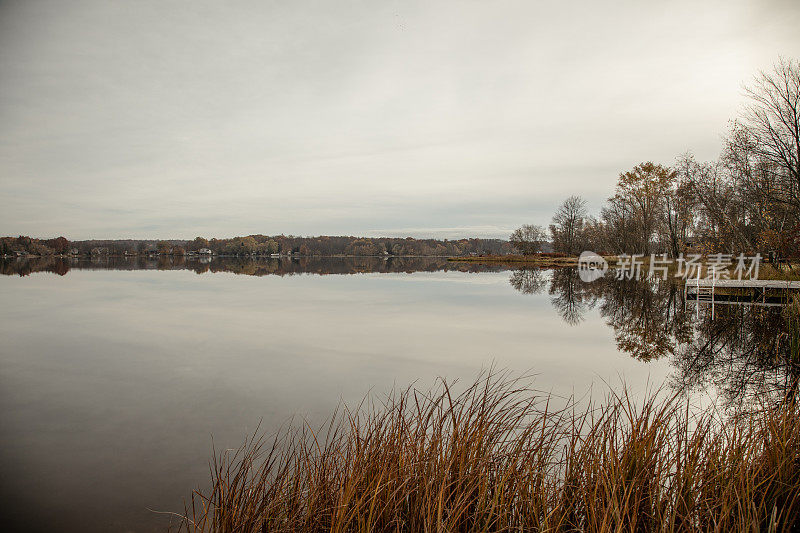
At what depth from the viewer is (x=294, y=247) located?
575 ft

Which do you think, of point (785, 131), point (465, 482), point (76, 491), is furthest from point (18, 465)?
point (785, 131)

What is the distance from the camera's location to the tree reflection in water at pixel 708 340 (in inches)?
303

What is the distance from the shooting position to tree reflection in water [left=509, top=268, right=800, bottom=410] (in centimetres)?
770

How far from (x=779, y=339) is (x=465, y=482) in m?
12.9

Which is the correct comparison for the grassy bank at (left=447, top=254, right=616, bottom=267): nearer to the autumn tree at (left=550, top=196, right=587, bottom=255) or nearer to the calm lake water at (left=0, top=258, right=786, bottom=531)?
the autumn tree at (left=550, top=196, right=587, bottom=255)

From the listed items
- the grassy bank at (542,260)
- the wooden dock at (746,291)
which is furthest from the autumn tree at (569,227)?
the wooden dock at (746,291)

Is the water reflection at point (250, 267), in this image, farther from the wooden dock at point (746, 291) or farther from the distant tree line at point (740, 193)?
the wooden dock at point (746, 291)

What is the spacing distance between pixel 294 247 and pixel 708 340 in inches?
6783

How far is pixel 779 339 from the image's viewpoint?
11453mm

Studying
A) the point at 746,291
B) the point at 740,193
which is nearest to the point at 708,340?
the point at 746,291

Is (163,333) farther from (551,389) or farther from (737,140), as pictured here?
(737,140)
